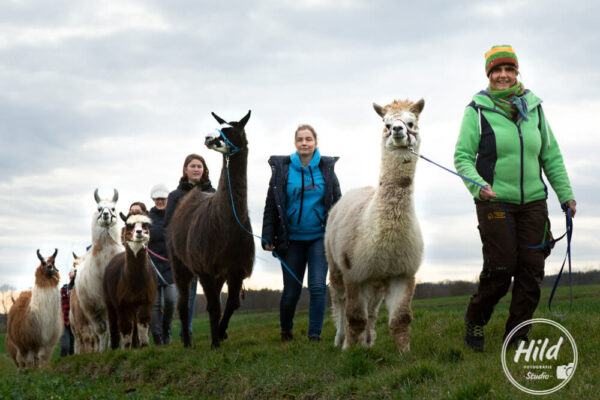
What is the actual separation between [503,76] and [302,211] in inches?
104

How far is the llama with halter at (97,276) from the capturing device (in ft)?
32.0

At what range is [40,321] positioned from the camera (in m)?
11.8

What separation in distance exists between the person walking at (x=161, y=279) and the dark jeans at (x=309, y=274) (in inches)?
124

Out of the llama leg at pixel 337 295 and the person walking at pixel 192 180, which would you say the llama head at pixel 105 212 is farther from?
the llama leg at pixel 337 295

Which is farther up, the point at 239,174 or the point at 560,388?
the point at 239,174

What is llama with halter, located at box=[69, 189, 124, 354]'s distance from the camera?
975 cm

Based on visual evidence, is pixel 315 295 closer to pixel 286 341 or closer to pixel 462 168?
pixel 286 341

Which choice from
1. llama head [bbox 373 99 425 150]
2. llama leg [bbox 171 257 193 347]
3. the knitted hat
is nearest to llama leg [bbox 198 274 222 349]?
llama leg [bbox 171 257 193 347]

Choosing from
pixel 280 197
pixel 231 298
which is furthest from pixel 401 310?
pixel 231 298

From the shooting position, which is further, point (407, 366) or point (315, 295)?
point (315, 295)

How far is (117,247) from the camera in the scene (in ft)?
33.0

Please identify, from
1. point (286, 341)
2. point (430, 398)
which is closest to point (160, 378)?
point (286, 341)

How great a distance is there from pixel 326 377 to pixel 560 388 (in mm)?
1857

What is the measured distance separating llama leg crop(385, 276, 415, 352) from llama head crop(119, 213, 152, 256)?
450 centimetres
